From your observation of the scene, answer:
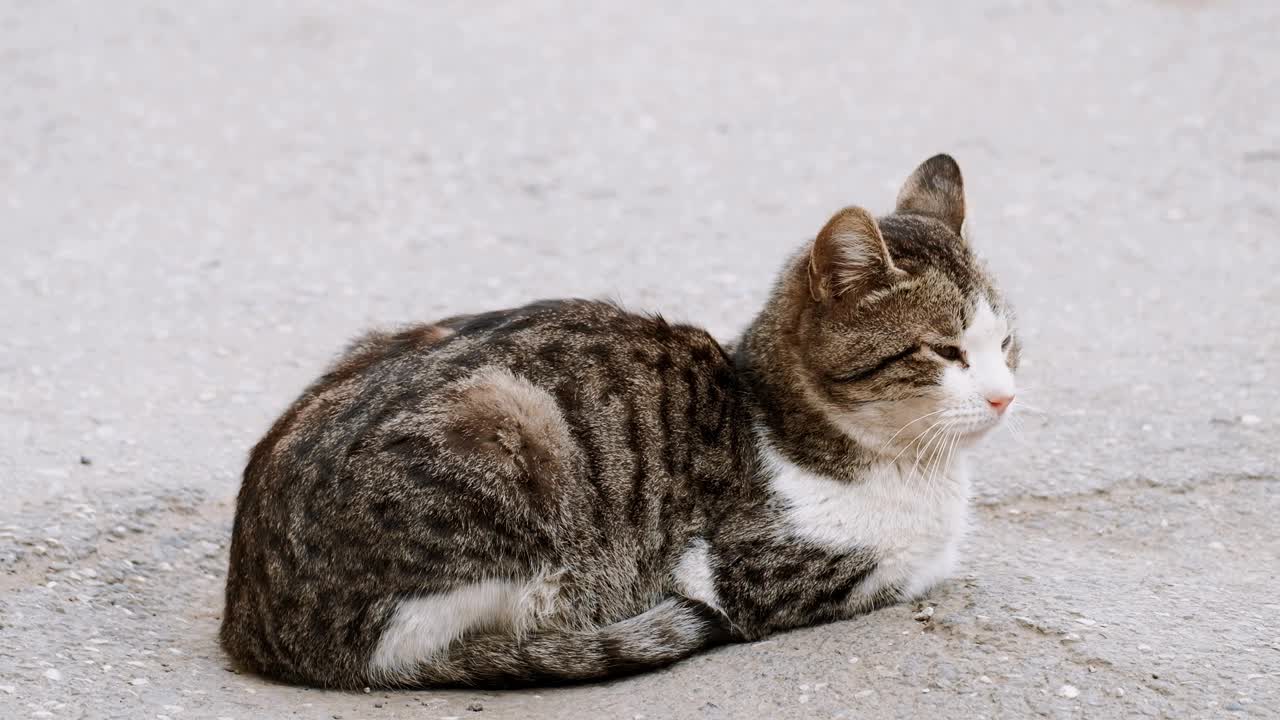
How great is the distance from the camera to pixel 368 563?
13.9ft

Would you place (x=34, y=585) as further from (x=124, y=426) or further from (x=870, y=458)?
(x=870, y=458)

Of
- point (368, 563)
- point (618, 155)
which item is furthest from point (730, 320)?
point (368, 563)

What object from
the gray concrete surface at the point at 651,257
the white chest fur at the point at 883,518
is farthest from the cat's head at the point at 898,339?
the gray concrete surface at the point at 651,257

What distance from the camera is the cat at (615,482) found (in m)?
4.27

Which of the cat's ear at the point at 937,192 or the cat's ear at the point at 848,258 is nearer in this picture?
the cat's ear at the point at 848,258

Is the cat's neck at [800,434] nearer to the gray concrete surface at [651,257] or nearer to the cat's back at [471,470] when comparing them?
the cat's back at [471,470]

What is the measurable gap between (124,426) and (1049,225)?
516cm

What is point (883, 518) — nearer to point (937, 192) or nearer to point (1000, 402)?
point (1000, 402)

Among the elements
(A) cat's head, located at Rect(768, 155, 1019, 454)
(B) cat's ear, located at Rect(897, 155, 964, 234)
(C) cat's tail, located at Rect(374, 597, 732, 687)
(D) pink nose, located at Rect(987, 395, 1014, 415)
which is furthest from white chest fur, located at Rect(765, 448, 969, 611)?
(B) cat's ear, located at Rect(897, 155, 964, 234)

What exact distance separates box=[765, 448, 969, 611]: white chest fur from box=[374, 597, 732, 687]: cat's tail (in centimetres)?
53

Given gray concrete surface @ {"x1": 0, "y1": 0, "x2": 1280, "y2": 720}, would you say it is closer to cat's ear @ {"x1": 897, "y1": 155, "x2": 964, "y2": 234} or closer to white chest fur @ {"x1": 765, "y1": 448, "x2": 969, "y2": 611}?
white chest fur @ {"x1": 765, "y1": 448, "x2": 969, "y2": 611}

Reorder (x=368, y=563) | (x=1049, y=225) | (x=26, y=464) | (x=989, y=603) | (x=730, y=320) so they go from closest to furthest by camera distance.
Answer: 1. (x=368, y=563)
2. (x=989, y=603)
3. (x=26, y=464)
4. (x=730, y=320)
5. (x=1049, y=225)

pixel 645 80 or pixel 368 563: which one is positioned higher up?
pixel 645 80

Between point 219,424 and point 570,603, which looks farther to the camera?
point 219,424
